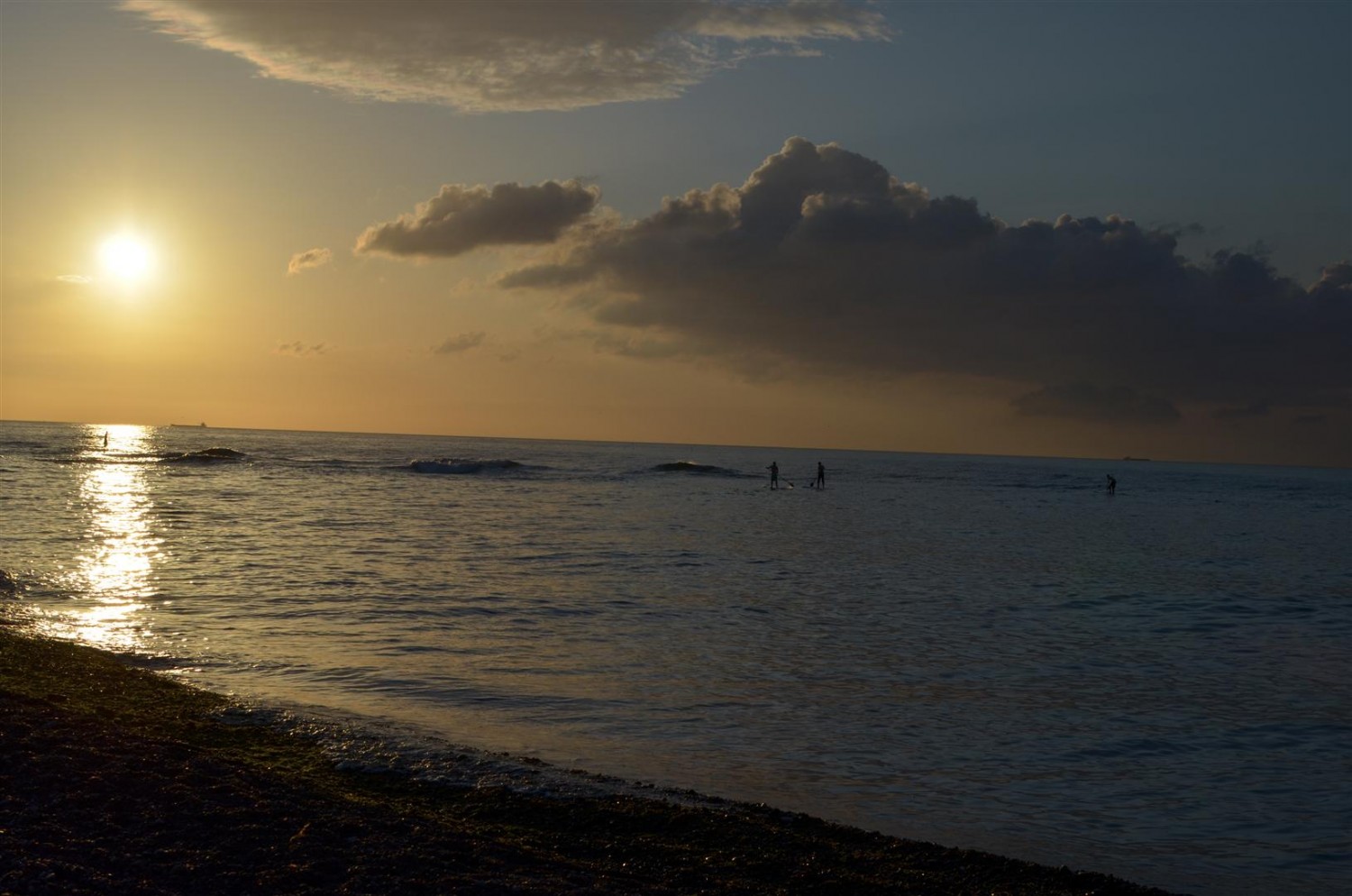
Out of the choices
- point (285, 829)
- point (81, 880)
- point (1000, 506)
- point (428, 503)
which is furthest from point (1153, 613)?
point (1000, 506)

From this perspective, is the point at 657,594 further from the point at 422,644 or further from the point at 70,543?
the point at 70,543

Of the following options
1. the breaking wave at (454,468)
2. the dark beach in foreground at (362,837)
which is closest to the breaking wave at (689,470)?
the breaking wave at (454,468)

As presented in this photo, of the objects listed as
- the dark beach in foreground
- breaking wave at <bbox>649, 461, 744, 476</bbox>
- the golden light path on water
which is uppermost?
breaking wave at <bbox>649, 461, 744, 476</bbox>

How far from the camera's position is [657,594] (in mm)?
24281

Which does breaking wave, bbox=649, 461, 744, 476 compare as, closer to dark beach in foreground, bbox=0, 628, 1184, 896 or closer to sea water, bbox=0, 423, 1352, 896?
sea water, bbox=0, 423, 1352, 896

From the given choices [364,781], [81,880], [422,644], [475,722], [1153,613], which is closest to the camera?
[81,880]

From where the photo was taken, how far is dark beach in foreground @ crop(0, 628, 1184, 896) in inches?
277

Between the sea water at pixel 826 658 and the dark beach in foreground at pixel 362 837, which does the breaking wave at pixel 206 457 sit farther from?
the dark beach in foreground at pixel 362 837

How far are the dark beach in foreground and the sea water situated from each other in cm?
121

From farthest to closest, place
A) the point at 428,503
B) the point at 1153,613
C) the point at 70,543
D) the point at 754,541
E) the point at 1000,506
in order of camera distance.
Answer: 1. the point at 1000,506
2. the point at 428,503
3. the point at 754,541
4. the point at 70,543
5. the point at 1153,613

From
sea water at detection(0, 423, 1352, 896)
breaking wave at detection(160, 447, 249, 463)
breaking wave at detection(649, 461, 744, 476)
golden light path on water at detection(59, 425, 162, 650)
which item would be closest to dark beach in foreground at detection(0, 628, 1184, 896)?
sea water at detection(0, 423, 1352, 896)

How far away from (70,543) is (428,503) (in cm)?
2602

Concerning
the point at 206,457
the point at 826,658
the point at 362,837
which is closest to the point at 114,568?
the point at 826,658

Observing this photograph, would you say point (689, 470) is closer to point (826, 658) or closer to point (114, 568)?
point (114, 568)
